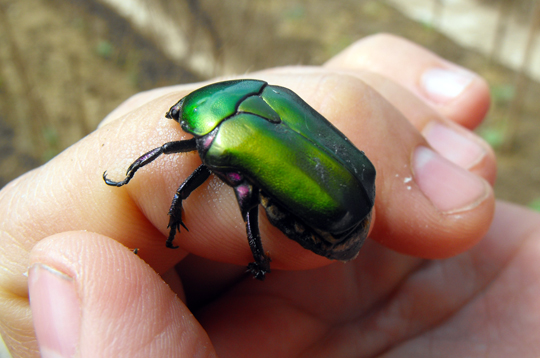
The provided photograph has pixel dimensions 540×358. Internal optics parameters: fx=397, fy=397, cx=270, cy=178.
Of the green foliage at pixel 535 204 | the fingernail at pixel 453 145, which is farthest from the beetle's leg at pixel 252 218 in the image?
the green foliage at pixel 535 204

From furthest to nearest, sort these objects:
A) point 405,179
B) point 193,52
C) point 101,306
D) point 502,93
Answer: point 502,93 < point 193,52 < point 405,179 < point 101,306

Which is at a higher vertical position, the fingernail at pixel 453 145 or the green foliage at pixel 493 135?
the fingernail at pixel 453 145

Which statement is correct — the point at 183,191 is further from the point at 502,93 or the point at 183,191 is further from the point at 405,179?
the point at 502,93

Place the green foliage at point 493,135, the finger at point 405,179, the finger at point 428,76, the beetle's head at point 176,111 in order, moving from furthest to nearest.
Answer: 1. the green foliage at point 493,135
2. the finger at point 428,76
3. the finger at point 405,179
4. the beetle's head at point 176,111

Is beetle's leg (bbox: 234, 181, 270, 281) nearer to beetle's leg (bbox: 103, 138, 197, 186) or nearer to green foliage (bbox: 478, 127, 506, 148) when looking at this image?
beetle's leg (bbox: 103, 138, 197, 186)

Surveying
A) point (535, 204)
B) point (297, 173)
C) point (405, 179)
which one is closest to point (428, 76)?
point (405, 179)

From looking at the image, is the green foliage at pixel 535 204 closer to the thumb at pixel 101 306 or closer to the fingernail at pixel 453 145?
the fingernail at pixel 453 145

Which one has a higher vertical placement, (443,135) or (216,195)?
(216,195)
